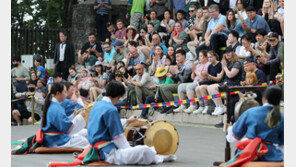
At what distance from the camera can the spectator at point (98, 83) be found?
14289 millimetres

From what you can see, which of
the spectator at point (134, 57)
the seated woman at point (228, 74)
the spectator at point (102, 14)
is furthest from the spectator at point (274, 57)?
the spectator at point (102, 14)

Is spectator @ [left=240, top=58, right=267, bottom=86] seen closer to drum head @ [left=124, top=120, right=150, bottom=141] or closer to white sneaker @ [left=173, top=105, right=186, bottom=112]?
white sneaker @ [left=173, top=105, right=186, bottom=112]

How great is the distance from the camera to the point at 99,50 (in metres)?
17.2

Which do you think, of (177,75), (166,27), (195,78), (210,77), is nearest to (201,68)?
(195,78)

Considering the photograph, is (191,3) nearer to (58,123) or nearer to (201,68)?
(201,68)

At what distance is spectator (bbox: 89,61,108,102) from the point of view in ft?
46.9

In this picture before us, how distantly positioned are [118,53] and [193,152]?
8378 mm

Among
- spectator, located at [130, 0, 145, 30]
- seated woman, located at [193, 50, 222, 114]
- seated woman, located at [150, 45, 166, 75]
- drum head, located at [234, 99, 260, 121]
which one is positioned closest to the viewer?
drum head, located at [234, 99, 260, 121]

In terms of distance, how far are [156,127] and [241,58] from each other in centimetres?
472

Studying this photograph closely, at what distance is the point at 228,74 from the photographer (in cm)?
1057

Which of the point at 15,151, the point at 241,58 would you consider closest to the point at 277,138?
the point at 15,151

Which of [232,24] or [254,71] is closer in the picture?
[254,71]

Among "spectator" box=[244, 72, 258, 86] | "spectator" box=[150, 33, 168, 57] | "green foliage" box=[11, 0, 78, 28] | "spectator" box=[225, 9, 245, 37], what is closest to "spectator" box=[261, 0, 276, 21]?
"spectator" box=[225, 9, 245, 37]

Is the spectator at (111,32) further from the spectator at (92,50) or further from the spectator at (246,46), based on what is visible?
the spectator at (246,46)
